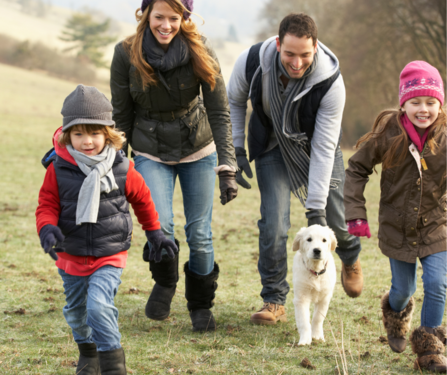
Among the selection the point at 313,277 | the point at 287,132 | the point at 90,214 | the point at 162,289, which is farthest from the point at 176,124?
the point at 313,277

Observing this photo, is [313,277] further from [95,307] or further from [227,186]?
[95,307]

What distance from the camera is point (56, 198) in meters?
3.35

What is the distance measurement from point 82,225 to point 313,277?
80.0 inches

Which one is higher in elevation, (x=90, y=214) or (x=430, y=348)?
(x=90, y=214)

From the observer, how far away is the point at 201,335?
4.57 m

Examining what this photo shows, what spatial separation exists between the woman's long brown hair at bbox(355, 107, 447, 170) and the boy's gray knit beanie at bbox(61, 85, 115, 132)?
1828mm

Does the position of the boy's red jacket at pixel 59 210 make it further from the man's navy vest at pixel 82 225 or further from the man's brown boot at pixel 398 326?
the man's brown boot at pixel 398 326

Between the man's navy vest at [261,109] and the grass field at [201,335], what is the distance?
5.22 feet

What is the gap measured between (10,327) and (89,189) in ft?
6.82

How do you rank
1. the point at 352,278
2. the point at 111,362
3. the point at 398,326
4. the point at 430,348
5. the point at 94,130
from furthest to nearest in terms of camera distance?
1. the point at 352,278
2. the point at 398,326
3. the point at 430,348
4. the point at 94,130
5. the point at 111,362

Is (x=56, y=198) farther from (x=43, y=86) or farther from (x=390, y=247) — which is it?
(x=43, y=86)

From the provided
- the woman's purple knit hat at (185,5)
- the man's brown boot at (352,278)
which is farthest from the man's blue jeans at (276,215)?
the woman's purple knit hat at (185,5)

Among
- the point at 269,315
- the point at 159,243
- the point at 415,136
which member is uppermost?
the point at 415,136

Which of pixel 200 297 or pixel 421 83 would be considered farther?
pixel 200 297
